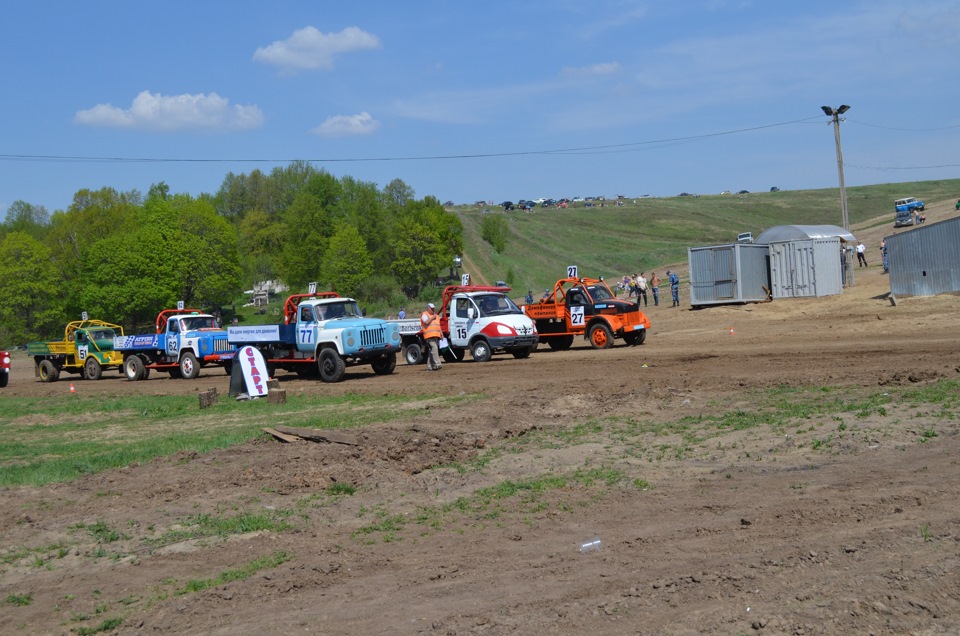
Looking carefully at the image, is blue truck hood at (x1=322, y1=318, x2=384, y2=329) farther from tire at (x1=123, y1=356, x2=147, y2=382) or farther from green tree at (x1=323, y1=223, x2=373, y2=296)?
green tree at (x1=323, y1=223, x2=373, y2=296)

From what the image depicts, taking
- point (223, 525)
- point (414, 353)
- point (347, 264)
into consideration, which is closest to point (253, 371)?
point (414, 353)

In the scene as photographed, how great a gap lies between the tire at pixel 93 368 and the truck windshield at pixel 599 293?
18287mm

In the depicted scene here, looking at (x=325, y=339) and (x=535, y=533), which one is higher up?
(x=325, y=339)

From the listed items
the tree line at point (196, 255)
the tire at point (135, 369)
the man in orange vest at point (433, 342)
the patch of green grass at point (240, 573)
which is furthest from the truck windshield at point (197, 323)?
the tree line at point (196, 255)

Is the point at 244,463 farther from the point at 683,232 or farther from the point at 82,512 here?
the point at 683,232

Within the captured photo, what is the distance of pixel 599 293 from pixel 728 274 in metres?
12.1

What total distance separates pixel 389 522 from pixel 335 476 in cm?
188

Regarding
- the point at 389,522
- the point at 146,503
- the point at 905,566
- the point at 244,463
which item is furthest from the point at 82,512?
the point at 905,566

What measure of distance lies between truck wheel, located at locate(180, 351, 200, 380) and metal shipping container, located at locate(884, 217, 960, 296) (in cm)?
2502

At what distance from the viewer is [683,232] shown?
13050cm

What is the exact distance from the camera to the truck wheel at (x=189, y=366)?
29.8 metres

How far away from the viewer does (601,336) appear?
2811 cm

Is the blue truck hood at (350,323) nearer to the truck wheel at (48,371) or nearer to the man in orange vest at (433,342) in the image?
the man in orange vest at (433,342)

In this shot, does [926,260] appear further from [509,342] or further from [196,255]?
[196,255]
